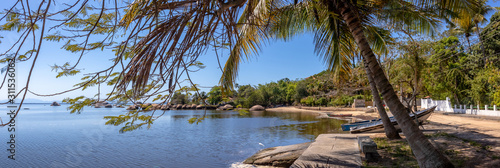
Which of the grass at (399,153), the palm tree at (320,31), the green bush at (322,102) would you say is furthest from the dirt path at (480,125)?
the green bush at (322,102)

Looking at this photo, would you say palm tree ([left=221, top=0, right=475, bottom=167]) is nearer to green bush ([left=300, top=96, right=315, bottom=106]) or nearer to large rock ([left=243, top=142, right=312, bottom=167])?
large rock ([left=243, top=142, right=312, bottom=167])

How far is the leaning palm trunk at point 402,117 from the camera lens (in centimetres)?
411

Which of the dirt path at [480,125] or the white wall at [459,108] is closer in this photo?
the dirt path at [480,125]

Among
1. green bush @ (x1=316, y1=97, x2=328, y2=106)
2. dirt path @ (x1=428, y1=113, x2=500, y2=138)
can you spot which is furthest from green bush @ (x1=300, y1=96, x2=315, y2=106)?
dirt path @ (x1=428, y1=113, x2=500, y2=138)

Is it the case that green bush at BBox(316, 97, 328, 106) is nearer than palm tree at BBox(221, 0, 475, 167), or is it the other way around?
palm tree at BBox(221, 0, 475, 167)

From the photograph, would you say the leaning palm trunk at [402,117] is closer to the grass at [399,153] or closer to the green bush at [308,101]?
the grass at [399,153]

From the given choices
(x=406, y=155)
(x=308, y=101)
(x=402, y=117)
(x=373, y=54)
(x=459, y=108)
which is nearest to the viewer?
(x=402, y=117)

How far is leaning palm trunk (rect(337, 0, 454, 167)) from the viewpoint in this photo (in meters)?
4.11

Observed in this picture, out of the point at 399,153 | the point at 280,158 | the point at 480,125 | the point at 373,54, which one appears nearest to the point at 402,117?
the point at 373,54

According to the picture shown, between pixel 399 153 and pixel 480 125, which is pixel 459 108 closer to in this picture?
pixel 480 125

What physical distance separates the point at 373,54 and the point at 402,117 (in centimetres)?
117

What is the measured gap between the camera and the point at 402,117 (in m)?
4.35

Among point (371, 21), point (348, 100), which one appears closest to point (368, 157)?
point (371, 21)

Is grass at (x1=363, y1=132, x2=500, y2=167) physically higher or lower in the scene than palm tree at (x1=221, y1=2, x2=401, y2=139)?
lower
